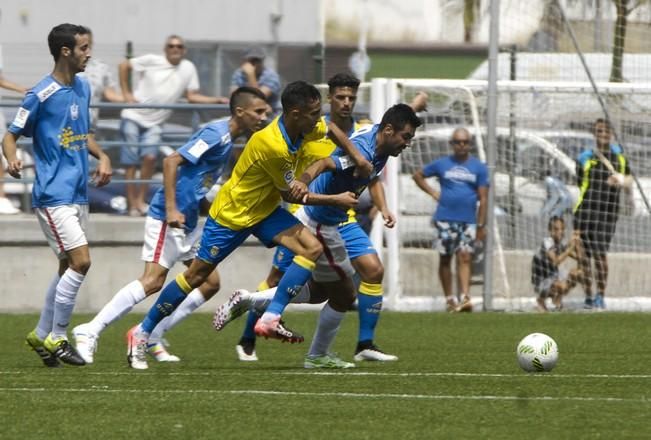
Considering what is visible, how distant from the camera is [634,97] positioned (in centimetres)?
1702

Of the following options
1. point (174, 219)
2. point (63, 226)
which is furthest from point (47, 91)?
point (174, 219)

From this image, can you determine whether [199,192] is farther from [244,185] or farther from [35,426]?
[35,426]

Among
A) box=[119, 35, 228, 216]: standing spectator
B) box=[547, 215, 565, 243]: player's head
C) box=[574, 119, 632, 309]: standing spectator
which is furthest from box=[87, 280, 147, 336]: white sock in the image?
box=[574, 119, 632, 309]: standing spectator

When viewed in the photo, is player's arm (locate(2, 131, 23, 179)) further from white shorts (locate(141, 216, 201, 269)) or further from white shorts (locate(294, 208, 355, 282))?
white shorts (locate(294, 208, 355, 282))

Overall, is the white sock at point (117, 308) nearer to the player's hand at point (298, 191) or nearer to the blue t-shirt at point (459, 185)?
the player's hand at point (298, 191)

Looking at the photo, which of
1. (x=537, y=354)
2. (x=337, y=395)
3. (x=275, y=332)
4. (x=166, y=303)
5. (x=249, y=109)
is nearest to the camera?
(x=337, y=395)

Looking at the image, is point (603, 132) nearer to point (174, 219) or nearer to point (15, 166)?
point (174, 219)

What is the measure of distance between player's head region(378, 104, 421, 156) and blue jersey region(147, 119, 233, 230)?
52.3 inches

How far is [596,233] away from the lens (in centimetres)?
1673

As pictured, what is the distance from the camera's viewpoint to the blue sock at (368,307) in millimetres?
10625

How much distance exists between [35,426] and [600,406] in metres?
2.85

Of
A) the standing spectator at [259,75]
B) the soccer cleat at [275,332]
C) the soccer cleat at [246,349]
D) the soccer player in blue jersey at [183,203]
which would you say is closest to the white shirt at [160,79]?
A: the standing spectator at [259,75]

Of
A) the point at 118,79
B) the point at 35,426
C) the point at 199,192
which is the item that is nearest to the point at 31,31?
the point at 118,79

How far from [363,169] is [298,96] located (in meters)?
0.77
